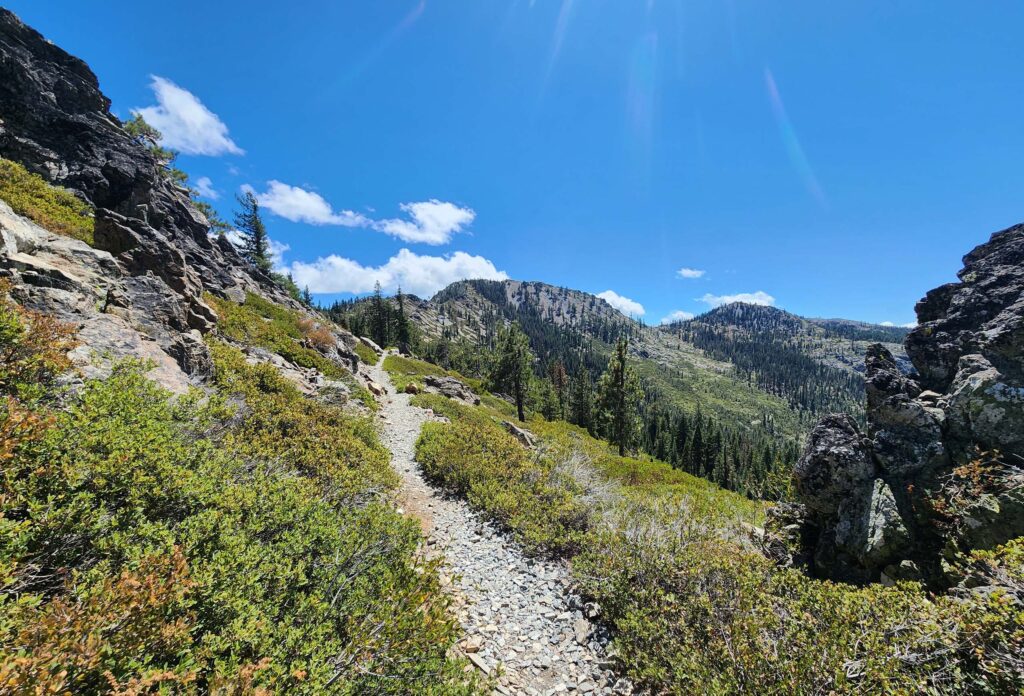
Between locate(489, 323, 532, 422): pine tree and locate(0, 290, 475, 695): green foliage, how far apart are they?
3533 centimetres

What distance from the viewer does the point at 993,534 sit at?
670cm

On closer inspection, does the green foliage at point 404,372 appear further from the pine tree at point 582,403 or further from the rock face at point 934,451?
the pine tree at point 582,403

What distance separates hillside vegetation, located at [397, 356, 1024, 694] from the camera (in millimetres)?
4305

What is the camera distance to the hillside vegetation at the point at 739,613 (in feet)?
14.1

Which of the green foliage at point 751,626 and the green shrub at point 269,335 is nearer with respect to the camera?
the green foliage at point 751,626

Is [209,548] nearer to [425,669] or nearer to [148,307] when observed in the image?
[425,669]

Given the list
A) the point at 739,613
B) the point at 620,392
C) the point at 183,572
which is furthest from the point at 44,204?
the point at 620,392

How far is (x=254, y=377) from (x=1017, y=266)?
22.1 meters

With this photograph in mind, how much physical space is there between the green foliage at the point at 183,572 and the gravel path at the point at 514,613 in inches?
56.3

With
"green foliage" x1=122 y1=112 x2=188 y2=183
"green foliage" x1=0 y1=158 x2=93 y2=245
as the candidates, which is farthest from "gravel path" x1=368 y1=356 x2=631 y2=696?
"green foliage" x1=122 y1=112 x2=188 y2=183

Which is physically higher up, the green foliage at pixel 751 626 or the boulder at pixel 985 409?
the boulder at pixel 985 409

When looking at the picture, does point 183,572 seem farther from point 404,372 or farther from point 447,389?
point 404,372

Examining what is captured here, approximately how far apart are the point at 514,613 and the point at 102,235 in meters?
18.4

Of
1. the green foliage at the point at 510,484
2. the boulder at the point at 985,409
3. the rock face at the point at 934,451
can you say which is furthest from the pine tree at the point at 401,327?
the boulder at the point at 985,409
